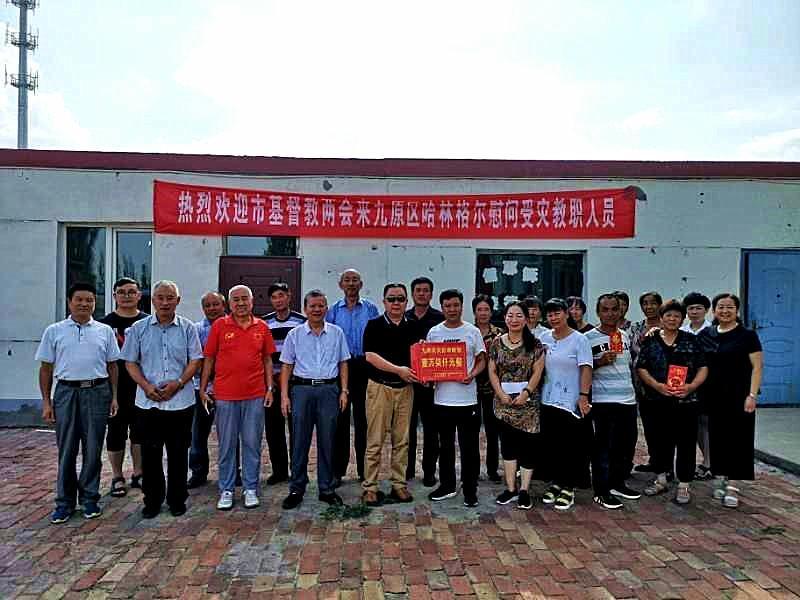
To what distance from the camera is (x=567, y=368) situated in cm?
443

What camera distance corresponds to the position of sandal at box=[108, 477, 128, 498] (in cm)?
475

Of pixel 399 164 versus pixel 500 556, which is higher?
pixel 399 164

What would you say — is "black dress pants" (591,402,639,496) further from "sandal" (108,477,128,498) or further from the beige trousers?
"sandal" (108,477,128,498)

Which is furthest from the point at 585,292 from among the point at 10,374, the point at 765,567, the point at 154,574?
the point at 10,374

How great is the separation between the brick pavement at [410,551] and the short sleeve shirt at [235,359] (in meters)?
0.91

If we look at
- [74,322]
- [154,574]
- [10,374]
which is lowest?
[154,574]

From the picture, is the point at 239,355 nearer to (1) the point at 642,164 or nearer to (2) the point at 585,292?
(2) the point at 585,292

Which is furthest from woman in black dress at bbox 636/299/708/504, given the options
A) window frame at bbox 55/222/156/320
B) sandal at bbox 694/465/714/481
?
window frame at bbox 55/222/156/320

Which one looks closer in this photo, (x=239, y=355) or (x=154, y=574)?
(x=154, y=574)

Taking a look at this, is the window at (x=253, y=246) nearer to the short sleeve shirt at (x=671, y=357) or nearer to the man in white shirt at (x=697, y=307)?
the short sleeve shirt at (x=671, y=357)

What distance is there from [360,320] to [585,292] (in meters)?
3.89

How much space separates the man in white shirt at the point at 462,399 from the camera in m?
4.48

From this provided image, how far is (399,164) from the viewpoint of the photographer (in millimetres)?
7688

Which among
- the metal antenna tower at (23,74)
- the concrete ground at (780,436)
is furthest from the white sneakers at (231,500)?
the metal antenna tower at (23,74)
